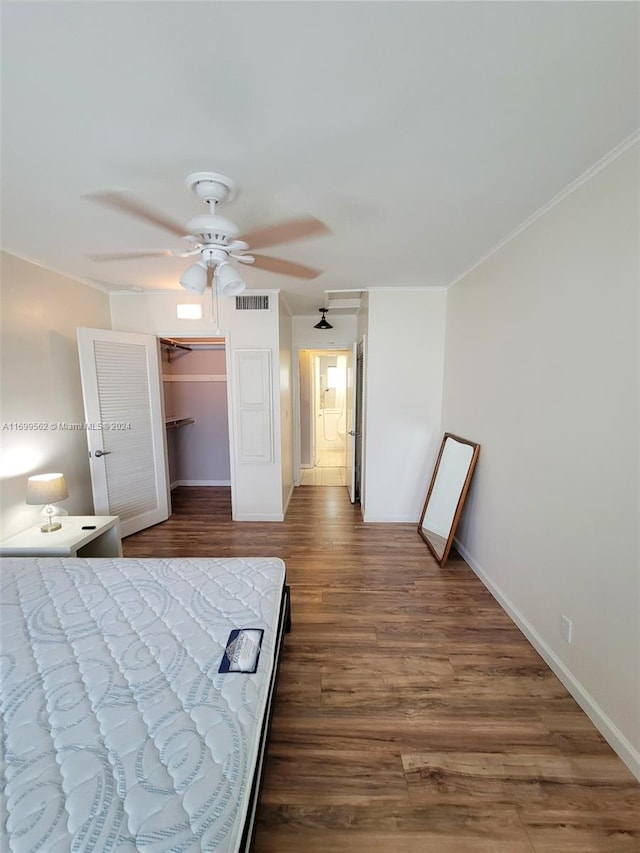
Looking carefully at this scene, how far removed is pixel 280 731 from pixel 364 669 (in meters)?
0.54

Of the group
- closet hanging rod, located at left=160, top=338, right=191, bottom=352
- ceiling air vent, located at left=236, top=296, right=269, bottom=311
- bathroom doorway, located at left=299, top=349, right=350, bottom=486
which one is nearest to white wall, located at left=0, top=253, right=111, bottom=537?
closet hanging rod, located at left=160, top=338, right=191, bottom=352

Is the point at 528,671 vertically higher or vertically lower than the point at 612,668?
lower

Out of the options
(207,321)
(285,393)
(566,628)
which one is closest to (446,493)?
(566,628)

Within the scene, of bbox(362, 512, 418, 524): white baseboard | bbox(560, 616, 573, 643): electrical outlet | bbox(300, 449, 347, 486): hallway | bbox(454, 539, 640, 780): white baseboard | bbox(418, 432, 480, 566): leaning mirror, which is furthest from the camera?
bbox(300, 449, 347, 486): hallway

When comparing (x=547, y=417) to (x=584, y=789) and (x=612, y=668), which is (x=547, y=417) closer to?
(x=612, y=668)

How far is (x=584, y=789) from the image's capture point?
1294 millimetres

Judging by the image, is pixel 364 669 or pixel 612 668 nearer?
pixel 612 668

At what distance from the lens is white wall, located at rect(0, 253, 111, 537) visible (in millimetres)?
2448

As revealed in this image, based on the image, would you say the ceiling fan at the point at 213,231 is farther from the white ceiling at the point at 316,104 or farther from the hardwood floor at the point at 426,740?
the hardwood floor at the point at 426,740

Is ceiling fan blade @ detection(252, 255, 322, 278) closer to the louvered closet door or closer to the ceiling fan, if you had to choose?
the ceiling fan

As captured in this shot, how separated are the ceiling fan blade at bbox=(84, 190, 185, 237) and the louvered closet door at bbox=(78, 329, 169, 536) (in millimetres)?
1528

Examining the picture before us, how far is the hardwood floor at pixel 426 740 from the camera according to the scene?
117 centimetres

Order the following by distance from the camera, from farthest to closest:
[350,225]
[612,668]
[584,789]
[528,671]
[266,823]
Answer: [350,225] < [528,671] < [612,668] < [584,789] < [266,823]

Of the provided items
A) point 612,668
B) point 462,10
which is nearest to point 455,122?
point 462,10
